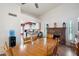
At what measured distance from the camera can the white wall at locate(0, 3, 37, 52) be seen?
1755mm

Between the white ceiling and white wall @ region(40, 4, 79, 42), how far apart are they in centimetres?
6

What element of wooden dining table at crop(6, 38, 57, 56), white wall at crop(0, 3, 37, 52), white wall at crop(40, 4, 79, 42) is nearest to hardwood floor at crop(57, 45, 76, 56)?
wooden dining table at crop(6, 38, 57, 56)

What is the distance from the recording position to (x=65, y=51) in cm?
177

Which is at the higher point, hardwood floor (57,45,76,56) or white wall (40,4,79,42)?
white wall (40,4,79,42)

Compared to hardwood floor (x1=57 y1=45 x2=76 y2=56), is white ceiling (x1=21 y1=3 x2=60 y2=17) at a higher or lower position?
higher

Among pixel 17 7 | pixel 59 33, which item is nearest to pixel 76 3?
pixel 59 33

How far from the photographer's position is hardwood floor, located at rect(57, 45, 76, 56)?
5.76ft

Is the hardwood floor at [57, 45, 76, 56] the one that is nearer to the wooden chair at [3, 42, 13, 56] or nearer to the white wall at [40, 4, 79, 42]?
the white wall at [40, 4, 79, 42]

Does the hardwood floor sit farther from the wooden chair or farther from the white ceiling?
the wooden chair

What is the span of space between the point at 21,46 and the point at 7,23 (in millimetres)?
446

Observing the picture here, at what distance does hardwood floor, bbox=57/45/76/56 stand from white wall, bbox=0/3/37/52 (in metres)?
0.65

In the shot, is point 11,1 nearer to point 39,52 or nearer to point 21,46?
point 21,46

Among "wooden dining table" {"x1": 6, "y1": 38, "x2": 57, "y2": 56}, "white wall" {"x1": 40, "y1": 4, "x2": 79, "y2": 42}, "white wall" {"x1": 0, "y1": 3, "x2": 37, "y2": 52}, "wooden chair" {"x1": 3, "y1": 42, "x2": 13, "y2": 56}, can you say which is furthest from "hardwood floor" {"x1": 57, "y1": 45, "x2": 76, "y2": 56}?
"wooden chair" {"x1": 3, "y1": 42, "x2": 13, "y2": 56}

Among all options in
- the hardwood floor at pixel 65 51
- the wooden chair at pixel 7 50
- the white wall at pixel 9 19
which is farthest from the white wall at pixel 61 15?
the wooden chair at pixel 7 50
